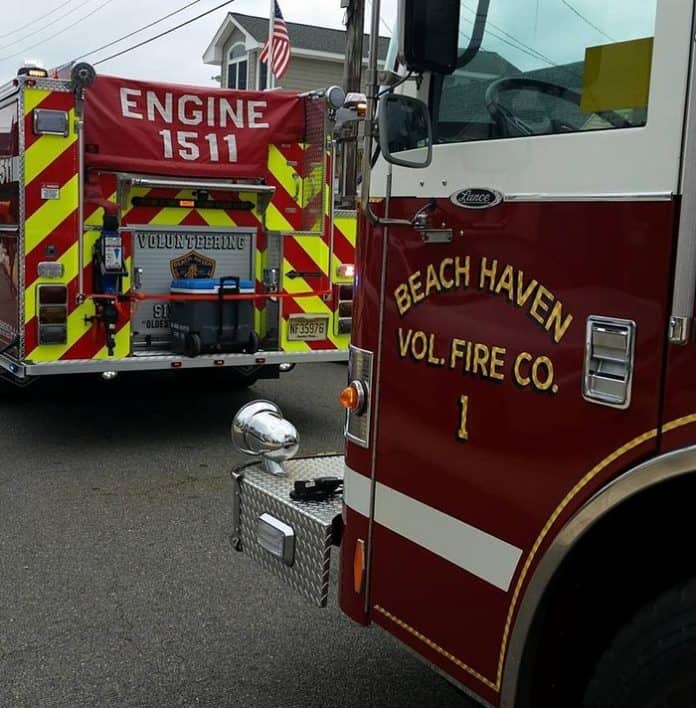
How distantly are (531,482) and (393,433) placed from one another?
0.56 meters

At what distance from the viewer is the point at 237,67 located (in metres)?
27.7

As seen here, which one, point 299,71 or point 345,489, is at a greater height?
point 299,71

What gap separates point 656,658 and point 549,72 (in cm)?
129

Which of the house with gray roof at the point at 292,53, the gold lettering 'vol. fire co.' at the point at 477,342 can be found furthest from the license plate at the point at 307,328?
the house with gray roof at the point at 292,53

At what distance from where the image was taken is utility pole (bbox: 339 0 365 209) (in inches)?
106

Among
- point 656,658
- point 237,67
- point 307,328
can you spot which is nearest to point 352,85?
point 656,658

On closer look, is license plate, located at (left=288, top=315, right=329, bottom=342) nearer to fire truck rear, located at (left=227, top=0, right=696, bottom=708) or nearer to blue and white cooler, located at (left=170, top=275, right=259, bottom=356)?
blue and white cooler, located at (left=170, top=275, right=259, bottom=356)

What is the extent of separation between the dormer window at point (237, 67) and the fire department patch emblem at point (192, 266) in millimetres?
21274

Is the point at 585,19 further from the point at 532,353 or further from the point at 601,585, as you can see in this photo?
the point at 601,585

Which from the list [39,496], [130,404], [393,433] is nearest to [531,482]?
[393,433]

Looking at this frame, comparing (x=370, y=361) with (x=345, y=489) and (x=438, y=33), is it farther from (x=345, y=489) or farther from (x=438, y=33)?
(x=438, y=33)

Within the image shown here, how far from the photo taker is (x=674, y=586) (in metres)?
1.94

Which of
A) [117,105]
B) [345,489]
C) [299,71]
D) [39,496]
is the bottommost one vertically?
[39,496]

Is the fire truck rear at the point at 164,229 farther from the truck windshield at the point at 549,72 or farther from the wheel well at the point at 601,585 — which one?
the wheel well at the point at 601,585
